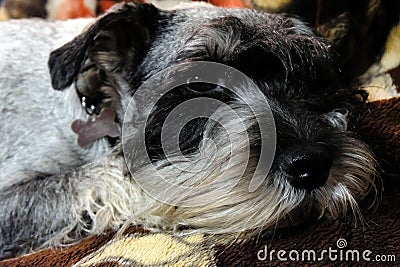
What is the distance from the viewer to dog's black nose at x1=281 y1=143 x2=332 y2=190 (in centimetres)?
146

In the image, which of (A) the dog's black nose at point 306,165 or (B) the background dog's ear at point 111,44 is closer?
(A) the dog's black nose at point 306,165

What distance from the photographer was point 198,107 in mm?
1714

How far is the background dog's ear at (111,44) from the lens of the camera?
186 centimetres

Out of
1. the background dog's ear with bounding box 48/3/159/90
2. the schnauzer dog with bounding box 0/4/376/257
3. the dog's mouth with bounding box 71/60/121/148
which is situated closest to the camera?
the schnauzer dog with bounding box 0/4/376/257

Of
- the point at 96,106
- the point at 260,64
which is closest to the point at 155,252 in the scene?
the point at 260,64

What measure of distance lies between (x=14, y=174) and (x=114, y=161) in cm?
36

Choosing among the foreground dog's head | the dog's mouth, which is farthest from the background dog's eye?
the dog's mouth

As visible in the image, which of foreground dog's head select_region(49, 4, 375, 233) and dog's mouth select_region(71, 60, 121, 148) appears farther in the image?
dog's mouth select_region(71, 60, 121, 148)

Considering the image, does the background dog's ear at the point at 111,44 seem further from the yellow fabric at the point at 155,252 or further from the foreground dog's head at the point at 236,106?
the yellow fabric at the point at 155,252

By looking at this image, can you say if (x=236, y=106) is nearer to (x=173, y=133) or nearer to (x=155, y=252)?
(x=173, y=133)

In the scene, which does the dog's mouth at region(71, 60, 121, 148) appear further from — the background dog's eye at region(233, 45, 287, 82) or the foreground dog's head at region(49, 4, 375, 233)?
the background dog's eye at region(233, 45, 287, 82)
